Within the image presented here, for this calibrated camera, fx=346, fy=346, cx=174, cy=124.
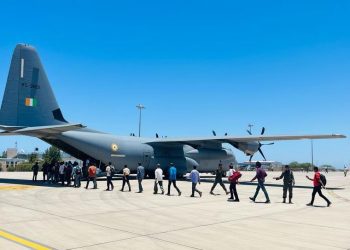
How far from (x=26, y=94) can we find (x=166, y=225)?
55.9ft

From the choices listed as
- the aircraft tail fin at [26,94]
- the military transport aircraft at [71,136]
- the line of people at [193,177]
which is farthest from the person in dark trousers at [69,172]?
the aircraft tail fin at [26,94]

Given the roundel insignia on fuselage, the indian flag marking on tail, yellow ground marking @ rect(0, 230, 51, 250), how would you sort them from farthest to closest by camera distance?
the roundel insignia on fuselage, the indian flag marking on tail, yellow ground marking @ rect(0, 230, 51, 250)

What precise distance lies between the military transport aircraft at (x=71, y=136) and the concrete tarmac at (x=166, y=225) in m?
8.78

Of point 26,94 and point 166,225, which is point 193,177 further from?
point 26,94

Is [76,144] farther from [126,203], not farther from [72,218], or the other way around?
[72,218]

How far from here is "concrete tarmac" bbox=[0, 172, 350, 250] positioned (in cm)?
729

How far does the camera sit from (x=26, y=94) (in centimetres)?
2264

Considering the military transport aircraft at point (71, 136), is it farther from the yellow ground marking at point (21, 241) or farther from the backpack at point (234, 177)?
the yellow ground marking at point (21, 241)

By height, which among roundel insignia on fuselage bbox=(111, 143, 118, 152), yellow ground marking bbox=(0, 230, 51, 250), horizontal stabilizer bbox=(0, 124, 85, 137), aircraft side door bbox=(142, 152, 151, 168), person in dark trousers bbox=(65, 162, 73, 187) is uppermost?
horizontal stabilizer bbox=(0, 124, 85, 137)

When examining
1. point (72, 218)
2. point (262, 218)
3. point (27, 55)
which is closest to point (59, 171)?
point (27, 55)

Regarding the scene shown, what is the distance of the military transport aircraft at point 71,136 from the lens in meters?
22.1

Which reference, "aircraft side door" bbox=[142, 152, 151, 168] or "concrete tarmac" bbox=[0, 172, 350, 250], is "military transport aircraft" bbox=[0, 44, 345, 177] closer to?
"aircraft side door" bbox=[142, 152, 151, 168]

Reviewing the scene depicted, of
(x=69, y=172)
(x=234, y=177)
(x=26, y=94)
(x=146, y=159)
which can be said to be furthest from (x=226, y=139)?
(x=26, y=94)

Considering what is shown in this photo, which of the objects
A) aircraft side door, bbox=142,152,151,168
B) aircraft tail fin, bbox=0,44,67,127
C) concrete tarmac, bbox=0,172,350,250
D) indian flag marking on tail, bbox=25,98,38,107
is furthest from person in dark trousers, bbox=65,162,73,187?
aircraft side door, bbox=142,152,151,168
